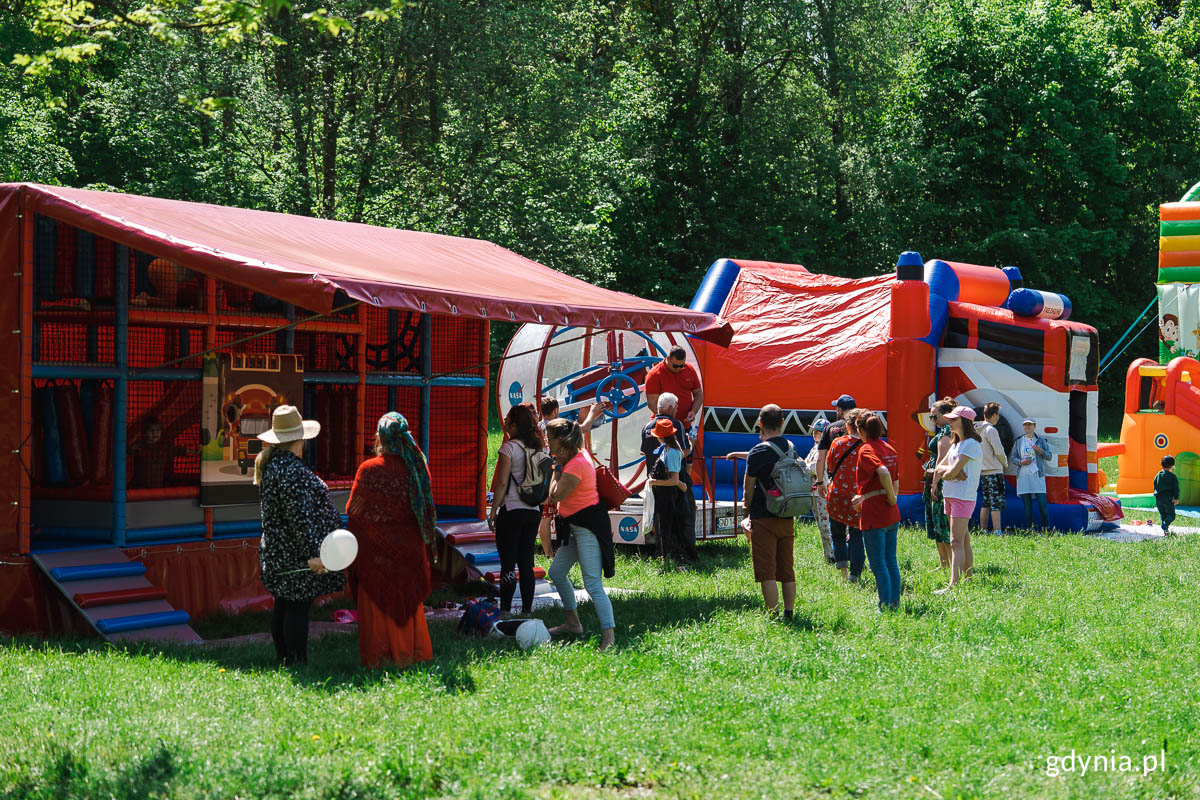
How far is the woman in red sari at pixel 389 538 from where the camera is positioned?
691cm

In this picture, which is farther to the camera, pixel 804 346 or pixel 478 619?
pixel 804 346

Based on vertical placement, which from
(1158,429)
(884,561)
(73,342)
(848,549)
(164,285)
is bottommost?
(848,549)

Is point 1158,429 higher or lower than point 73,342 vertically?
lower

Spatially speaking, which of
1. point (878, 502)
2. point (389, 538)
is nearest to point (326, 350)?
point (389, 538)

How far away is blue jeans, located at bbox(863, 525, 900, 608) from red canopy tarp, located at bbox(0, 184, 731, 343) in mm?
2205

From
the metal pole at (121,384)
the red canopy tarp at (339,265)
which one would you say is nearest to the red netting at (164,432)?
the metal pole at (121,384)

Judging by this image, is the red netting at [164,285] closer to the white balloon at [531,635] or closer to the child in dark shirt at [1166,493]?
the white balloon at [531,635]

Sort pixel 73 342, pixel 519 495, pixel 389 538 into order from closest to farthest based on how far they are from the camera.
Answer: pixel 389 538
pixel 519 495
pixel 73 342

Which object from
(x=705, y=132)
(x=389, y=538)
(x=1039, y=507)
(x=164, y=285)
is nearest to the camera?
(x=389, y=538)

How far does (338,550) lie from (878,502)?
3960 millimetres

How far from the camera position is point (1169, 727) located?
5.97 meters

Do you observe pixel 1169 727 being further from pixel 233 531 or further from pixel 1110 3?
pixel 1110 3

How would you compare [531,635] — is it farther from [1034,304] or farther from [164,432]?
[1034,304]

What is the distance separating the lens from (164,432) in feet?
31.0
